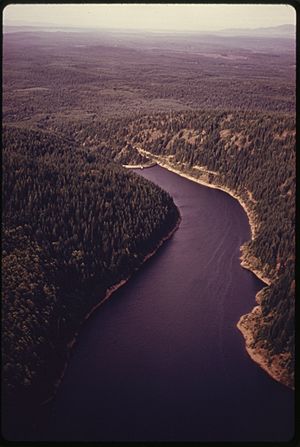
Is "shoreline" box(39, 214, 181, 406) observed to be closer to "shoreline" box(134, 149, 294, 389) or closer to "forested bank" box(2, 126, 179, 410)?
"forested bank" box(2, 126, 179, 410)

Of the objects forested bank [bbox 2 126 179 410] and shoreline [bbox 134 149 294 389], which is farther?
shoreline [bbox 134 149 294 389]

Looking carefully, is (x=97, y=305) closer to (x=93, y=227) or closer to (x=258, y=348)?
(x=93, y=227)

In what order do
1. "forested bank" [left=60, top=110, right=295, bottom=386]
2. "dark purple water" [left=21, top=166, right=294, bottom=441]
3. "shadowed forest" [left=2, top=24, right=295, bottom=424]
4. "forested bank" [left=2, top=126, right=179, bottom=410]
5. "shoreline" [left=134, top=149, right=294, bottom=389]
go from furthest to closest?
"forested bank" [left=60, top=110, right=295, bottom=386]
"shadowed forest" [left=2, top=24, right=295, bottom=424]
"shoreline" [left=134, top=149, right=294, bottom=389]
"forested bank" [left=2, top=126, right=179, bottom=410]
"dark purple water" [left=21, top=166, right=294, bottom=441]

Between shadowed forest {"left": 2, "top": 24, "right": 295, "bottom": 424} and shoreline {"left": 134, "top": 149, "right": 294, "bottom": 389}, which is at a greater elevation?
shadowed forest {"left": 2, "top": 24, "right": 295, "bottom": 424}

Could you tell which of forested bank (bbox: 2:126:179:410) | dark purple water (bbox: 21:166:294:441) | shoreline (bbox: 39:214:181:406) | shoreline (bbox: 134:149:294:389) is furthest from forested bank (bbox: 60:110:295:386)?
forested bank (bbox: 2:126:179:410)

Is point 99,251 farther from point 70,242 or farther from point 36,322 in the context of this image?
point 36,322

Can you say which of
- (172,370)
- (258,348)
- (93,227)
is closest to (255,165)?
(93,227)

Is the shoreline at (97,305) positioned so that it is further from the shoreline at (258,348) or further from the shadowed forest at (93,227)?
the shoreline at (258,348)
